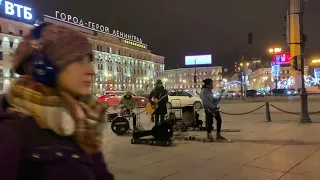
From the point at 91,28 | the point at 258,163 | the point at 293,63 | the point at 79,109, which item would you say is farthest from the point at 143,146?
the point at 91,28

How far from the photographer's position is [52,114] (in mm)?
1118

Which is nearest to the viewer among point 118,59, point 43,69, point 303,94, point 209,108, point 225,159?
point 43,69

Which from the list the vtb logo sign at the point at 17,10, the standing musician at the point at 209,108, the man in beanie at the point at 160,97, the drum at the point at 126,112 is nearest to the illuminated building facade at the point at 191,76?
the vtb logo sign at the point at 17,10

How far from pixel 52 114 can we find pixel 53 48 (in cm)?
27

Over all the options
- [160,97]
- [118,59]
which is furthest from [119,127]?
[118,59]

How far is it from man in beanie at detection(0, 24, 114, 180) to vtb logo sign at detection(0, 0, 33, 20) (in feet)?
239

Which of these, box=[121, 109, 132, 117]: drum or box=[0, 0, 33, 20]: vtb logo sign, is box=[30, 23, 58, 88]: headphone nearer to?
box=[121, 109, 132, 117]: drum

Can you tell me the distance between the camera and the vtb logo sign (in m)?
64.4

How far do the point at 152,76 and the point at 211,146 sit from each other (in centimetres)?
11989

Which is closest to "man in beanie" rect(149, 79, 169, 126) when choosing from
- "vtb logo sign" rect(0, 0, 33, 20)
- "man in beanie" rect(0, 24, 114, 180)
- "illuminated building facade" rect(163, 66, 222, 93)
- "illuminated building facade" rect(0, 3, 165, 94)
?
"man in beanie" rect(0, 24, 114, 180)

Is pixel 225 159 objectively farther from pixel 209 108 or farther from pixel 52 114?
pixel 52 114

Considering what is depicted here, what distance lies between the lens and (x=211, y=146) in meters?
8.05

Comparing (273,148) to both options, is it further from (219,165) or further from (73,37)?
(73,37)

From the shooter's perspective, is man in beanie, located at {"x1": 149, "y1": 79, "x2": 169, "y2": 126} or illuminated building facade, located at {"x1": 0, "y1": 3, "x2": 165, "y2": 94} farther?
illuminated building facade, located at {"x1": 0, "y1": 3, "x2": 165, "y2": 94}
